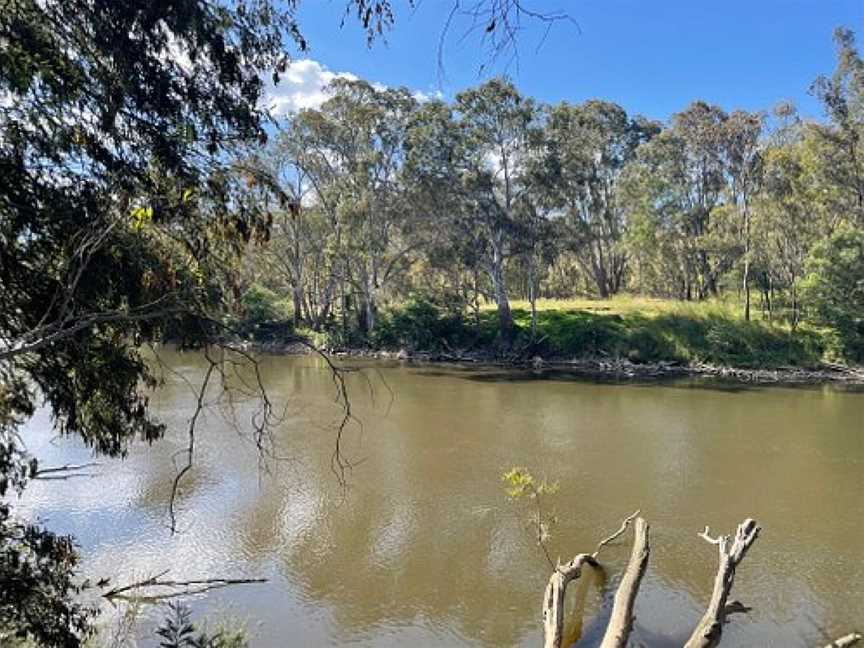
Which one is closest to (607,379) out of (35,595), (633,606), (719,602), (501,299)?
(501,299)

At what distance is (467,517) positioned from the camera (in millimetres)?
10133

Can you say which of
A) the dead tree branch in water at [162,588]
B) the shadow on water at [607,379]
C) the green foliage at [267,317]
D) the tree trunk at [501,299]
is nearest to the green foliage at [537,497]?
the dead tree branch in water at [162,588]

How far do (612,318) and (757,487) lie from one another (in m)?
18.5

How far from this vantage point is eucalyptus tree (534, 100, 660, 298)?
2800 centimetres

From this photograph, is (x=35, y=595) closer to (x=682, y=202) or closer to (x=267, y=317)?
(x=267, y=317)

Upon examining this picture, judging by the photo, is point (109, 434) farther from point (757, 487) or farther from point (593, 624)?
point (757, 487)

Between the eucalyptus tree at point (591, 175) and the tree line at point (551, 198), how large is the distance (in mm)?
111

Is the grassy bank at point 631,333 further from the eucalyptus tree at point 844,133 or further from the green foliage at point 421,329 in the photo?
the eucalyptus tree at point 844,133

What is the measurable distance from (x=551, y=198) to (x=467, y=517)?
20.5 m

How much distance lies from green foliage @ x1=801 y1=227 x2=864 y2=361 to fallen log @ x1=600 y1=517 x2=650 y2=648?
20432 millimetres

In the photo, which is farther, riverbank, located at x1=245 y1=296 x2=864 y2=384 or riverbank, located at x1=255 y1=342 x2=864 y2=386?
riverbank, located at x1=245 y1=296 x2=864 y2=384

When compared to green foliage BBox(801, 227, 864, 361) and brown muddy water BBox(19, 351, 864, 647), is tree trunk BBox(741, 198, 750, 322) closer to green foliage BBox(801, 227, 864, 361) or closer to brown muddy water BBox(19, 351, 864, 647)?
green foliage BBox(801, 227, 864, 361)

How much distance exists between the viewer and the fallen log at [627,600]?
6043 mm

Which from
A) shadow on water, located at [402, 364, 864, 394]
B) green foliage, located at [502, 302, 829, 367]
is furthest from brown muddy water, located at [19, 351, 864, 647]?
green foliage, located at [502, 302, 829, 367]
